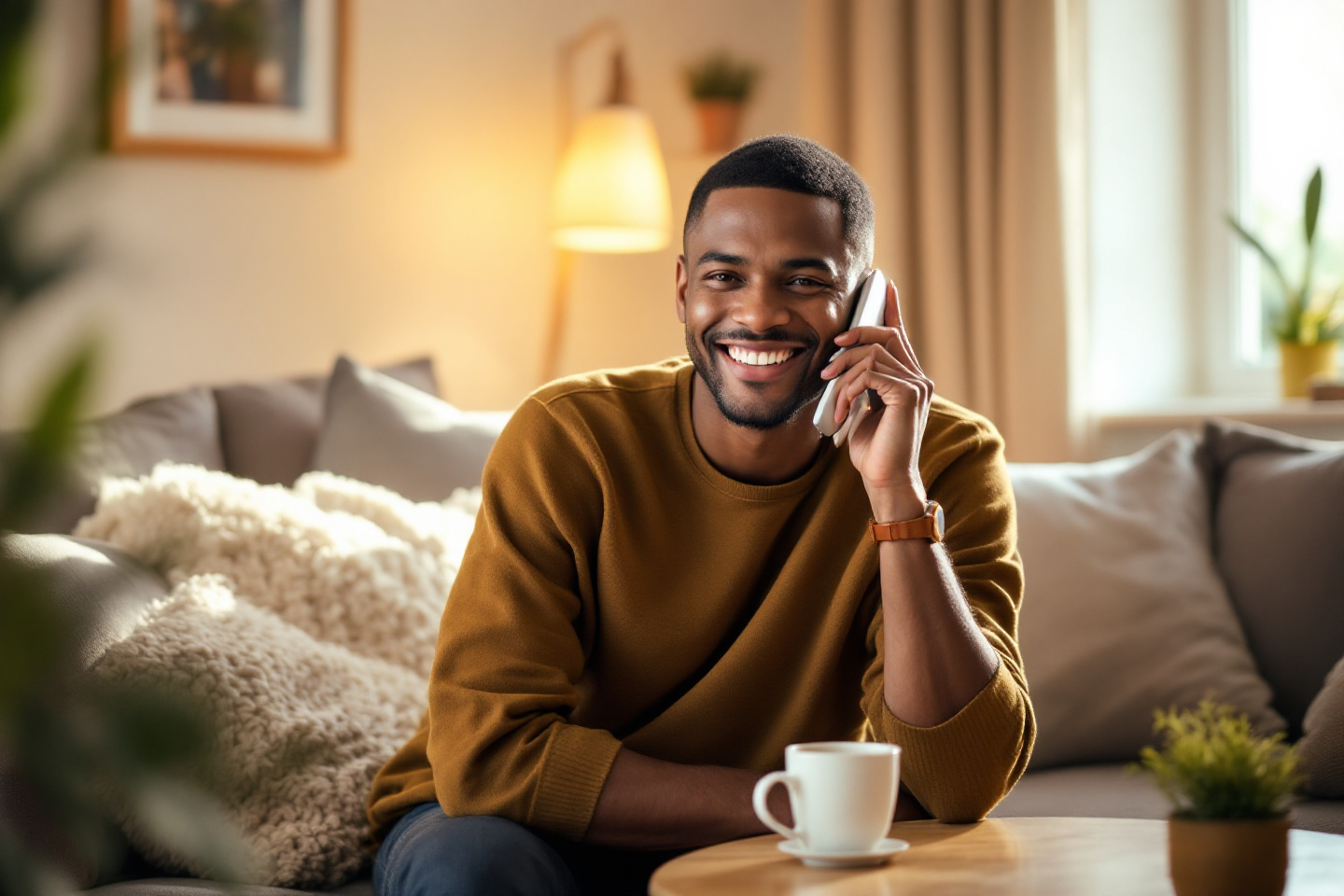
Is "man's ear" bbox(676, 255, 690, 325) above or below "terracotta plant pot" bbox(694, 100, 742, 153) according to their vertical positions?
below

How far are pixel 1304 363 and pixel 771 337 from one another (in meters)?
1.85

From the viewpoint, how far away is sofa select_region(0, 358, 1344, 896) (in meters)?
2.08

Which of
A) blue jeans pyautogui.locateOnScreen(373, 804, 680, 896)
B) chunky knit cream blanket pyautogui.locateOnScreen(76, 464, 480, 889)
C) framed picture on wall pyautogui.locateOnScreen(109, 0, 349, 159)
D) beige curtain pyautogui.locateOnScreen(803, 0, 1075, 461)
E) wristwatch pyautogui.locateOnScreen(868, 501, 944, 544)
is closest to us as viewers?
blue jeans pyautogui.locateOnScreen(373, 804, 680, 896)

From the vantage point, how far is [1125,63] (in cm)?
320

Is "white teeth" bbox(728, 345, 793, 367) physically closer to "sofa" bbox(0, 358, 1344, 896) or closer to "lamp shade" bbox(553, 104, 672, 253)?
"sofa" bbox(0, 358, 1344, 896)

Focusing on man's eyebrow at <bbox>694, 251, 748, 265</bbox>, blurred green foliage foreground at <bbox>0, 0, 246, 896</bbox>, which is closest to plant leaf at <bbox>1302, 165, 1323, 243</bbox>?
man's eyebrow at <bbox>694, 251, 748, 265</bbox>

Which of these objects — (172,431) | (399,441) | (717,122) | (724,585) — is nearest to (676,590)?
(724,585)

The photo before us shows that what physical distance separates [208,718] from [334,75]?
11.0 feet

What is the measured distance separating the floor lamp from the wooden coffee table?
2257 millimetres

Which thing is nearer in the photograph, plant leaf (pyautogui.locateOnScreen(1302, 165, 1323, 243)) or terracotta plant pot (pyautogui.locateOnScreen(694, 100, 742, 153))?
plant leaf (pyautogui.locateOnScreen(1302, 165, 1323, 243))

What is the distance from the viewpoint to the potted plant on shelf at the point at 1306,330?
2879 millimetres

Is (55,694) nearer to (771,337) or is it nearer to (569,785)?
(569,785)

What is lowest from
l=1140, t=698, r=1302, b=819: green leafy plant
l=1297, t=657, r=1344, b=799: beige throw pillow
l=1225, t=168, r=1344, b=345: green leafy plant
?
l=1297, t=657, r=1344, b=799: beige throw pillow

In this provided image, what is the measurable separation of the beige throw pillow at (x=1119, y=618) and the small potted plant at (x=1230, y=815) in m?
1.22
